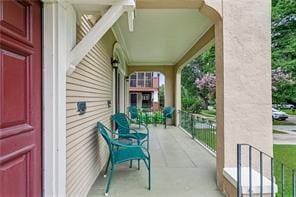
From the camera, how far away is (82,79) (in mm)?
3289

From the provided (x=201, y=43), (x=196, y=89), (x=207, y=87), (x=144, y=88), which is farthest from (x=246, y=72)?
(x=144, y=88)

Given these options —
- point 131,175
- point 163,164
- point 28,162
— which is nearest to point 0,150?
point 28,162

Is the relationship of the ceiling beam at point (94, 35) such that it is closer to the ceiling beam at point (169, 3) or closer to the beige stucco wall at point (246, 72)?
the ceiling beam at point (169, 3)

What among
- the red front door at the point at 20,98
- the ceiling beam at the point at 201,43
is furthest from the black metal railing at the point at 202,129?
the red front door at the point at 20,98

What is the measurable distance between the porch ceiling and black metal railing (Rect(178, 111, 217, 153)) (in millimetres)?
2147

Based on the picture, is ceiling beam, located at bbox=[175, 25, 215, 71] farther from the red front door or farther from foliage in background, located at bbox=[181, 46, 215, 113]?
foliage in background, located at bbox=[181, 46, 215, 113]

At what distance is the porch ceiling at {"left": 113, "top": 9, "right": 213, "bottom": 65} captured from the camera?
508 centimetres

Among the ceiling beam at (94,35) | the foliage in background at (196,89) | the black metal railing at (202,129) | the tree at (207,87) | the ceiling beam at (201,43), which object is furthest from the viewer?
the foliage in background at (196,89)

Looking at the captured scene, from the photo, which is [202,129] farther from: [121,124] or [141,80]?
[141,80]

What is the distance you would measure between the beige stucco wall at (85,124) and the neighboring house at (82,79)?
11 millimetres

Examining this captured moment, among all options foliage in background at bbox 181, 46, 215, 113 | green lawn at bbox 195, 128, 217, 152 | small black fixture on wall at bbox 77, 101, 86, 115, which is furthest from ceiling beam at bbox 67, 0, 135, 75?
foliage in background at bbox 181, 46, 215, 113

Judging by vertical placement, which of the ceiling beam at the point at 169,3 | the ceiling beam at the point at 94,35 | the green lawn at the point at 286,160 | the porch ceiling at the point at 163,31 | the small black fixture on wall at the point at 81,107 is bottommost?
the green lawn at the point at 286,160

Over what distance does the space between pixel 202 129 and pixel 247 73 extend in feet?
17.1

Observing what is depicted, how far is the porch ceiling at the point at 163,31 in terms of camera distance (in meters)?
5.08
